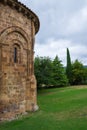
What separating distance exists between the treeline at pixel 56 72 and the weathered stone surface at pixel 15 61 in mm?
17830

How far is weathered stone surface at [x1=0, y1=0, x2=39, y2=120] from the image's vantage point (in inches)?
540

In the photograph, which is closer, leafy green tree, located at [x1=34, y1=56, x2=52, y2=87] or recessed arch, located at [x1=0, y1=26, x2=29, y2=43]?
recessed arch, located at [x1=0, y1=26, x2=29, y2=43]

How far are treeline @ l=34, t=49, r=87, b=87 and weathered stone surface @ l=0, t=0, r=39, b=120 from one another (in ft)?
58.5

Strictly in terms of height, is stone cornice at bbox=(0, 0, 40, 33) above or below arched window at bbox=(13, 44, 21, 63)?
above

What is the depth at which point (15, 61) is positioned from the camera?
1497 cm

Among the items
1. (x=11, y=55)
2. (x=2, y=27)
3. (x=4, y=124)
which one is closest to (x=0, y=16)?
(x=2, y=27)

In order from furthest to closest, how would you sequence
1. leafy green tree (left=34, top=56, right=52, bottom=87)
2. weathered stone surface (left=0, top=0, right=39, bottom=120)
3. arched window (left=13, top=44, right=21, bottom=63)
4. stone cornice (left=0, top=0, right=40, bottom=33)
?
leafy green tree (left=34, top=56, right=52, bottom=87) < arched window (left=13, top=44, right=21, bottom=63) < stone cornice (left=0, top=0, right=40, bottom=33) < weathered stone surface (left=0, top=0, right=39, bottom=120)

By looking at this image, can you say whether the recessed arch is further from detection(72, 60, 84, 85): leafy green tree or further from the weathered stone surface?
detection(72, 60, 84, 85): leafy green tree

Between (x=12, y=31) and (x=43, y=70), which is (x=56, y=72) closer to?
(x=43, y=70)

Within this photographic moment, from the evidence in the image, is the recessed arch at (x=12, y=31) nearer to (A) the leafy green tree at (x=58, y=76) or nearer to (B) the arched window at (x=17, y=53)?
(B) the arched window at (x=17, y=53)

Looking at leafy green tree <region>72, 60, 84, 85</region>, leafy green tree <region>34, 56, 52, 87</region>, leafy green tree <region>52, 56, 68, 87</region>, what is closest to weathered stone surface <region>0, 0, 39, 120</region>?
leafy green tree <region>34, 56, 52, 87</region>

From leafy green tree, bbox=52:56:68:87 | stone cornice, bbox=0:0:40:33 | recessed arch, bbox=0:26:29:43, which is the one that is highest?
stone cornice, bbox=0:0:40:33

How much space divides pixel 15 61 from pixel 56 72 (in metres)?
26.4

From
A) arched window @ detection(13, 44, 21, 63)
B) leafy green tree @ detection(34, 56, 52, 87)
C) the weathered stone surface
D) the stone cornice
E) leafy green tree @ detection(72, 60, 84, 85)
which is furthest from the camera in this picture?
leafy green tree @ detection(72, 60, 84, 85)
